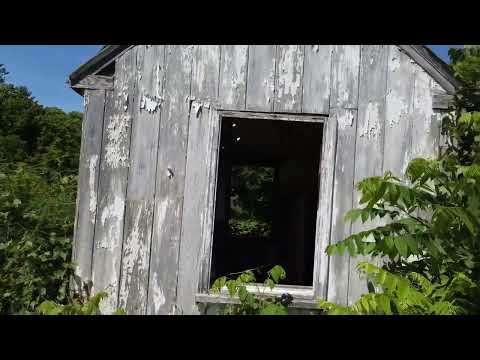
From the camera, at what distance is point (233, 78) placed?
11.5 ft

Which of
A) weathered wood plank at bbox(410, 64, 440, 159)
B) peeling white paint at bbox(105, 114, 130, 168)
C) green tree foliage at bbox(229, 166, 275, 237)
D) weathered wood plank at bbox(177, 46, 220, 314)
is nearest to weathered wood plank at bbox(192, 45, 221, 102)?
weathered wood plank at bbox(177, 46, 220, 314)

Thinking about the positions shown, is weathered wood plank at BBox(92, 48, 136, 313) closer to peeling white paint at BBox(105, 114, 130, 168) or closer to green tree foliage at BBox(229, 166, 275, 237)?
peeling white paint at BBox(105, 114, 130, 168)

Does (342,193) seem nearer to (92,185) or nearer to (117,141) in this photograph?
(117,141)

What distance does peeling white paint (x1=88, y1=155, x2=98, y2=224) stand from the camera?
351 centimetres

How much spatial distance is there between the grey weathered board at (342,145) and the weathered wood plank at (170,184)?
123 centimetres

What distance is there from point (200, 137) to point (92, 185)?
98 cm

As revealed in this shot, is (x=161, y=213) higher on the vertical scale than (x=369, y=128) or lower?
lower

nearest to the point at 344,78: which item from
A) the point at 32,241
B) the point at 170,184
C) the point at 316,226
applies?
the point at 316,226

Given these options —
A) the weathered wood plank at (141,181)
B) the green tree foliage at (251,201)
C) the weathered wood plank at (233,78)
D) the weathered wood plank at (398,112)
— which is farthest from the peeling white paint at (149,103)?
the green tree foliage at (251,201)

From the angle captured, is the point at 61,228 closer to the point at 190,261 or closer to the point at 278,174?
the point at 190,261

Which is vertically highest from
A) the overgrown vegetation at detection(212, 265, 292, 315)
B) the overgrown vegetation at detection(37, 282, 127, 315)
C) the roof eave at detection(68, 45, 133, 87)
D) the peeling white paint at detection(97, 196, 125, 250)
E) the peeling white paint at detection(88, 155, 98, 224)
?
the roof eave at detection(68, 45, 133, 87)

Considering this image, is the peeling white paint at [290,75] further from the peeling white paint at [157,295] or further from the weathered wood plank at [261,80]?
the peeling white paint at [157,295]

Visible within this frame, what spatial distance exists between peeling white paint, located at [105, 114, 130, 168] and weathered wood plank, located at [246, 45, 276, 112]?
1.04 m
